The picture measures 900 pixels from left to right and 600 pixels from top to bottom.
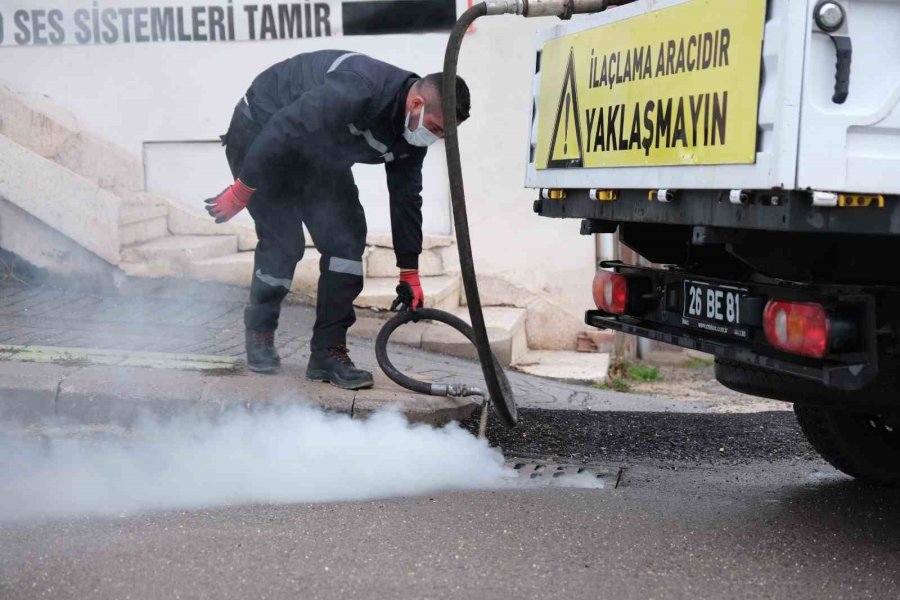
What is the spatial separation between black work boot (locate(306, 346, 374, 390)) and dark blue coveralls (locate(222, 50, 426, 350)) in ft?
0.17

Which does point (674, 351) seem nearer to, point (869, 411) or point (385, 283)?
point (385, 283)

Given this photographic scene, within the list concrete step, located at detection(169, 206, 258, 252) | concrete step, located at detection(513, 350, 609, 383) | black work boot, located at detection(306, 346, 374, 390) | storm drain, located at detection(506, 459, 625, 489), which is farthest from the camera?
concrete step, located at detection(169, 206, 258, 252)

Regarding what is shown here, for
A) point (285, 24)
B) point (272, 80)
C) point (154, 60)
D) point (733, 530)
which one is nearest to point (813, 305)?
point (733, 530)

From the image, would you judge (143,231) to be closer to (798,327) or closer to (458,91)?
(458,91)

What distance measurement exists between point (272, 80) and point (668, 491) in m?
2.88

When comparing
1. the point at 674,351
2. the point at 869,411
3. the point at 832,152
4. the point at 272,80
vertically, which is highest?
the point at 272,80

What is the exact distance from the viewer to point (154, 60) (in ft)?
25.7

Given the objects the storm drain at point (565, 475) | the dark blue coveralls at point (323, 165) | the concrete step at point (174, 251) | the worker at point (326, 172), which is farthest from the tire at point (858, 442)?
the concrete step at point (174, 251)

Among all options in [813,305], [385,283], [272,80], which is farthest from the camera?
[385,283]

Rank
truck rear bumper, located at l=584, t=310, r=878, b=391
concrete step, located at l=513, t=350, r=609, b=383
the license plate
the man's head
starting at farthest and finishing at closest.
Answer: concrete step, located at l=513, t=350, r=609, b=383 < the man's head < the license plate < truck rear bumper, located at l=584, t=310, r=878, b=391

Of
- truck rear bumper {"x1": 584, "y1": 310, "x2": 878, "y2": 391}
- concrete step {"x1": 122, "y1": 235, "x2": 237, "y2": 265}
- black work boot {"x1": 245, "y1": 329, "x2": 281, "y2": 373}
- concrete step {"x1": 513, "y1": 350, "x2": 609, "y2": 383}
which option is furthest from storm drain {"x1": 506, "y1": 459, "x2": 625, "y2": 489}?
concrete step {"x1": 122, "y1": 235, "x2": 237, "y2": 265}

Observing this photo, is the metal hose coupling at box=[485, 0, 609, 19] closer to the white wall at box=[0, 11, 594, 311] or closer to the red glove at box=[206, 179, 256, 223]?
the red glove at box=[206, 179, 256, 223]

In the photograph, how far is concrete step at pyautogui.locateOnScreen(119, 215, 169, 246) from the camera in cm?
744

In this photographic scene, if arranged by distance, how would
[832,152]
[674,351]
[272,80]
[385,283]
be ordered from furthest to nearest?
[674,351]
[385,283]
[272,80]
[832,152]
